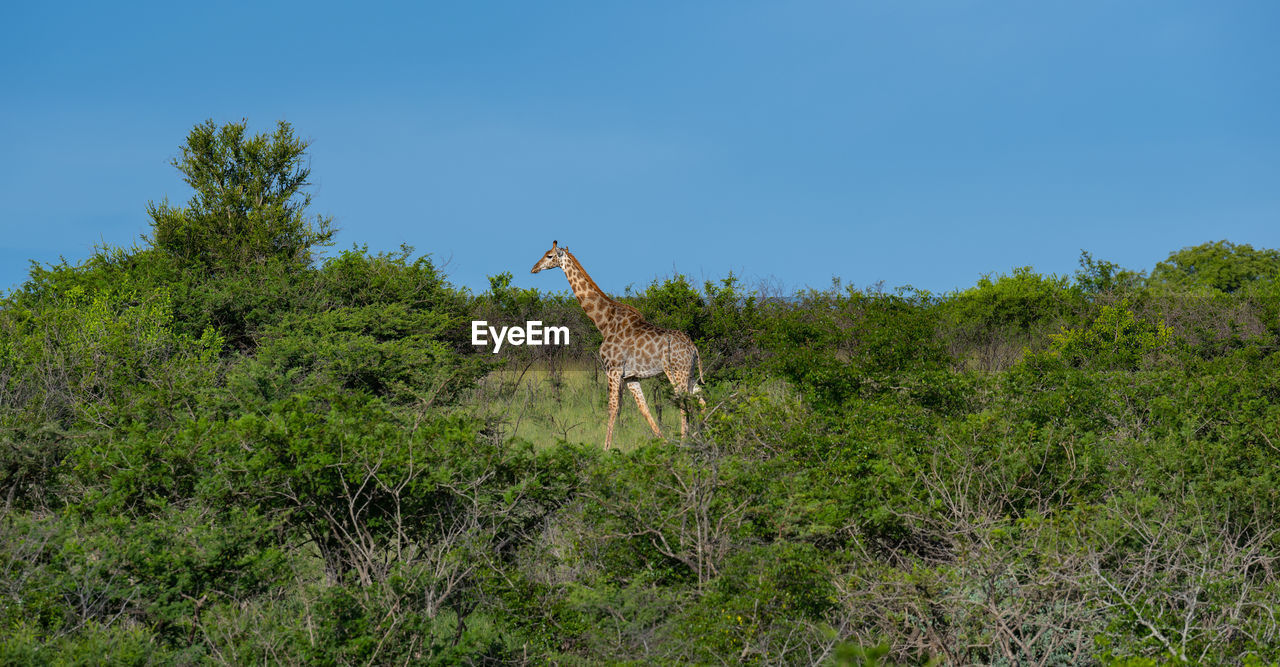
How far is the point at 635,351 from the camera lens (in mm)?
14734

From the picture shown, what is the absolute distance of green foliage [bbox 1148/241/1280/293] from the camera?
152 ft

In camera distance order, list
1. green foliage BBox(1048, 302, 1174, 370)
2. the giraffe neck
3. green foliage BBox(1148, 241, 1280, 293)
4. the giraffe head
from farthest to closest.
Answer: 1. green foliage BBox(1148, 241, 1280, 293)
2. green foliage BBox(1048, 302, 1174, 370)
3. the giraffe head
4. the giraffe neck

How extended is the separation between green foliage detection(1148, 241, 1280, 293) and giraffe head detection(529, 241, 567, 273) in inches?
1448

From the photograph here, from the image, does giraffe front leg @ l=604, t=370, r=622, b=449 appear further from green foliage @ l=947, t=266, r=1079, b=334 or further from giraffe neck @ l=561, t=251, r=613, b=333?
green foliage @ l=947, t=266, r=1079, b=334

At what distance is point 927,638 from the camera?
20.5 feet

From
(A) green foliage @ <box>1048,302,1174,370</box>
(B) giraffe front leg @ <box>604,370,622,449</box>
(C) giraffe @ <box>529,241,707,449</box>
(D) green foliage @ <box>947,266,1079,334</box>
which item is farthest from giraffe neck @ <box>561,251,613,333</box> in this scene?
(D) green foliage @ <box>947,266,1079,334</box>

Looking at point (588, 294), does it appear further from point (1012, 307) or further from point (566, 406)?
point (1012, 307)

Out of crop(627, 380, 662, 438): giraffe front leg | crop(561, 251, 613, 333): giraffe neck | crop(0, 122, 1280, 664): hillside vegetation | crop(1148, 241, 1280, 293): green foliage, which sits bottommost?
crop(0, 122, 1280, 664): hillside vegetation

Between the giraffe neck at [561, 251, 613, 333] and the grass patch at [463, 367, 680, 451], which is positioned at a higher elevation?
the giraffe neck at [561, 251, 613, 333]

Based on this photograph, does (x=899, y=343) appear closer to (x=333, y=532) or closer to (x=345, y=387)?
(x=333, y=532)

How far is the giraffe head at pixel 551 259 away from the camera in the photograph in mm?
16234

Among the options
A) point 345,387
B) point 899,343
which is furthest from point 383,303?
point 899,343

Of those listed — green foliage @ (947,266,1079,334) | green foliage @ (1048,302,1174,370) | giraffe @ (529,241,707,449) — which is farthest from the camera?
green foliage @ (947,266,1079,334)

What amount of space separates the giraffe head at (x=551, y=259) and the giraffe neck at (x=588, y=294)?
0.28 ft
